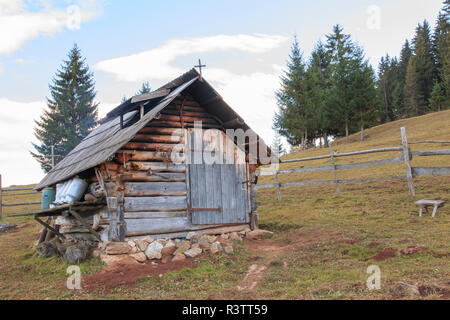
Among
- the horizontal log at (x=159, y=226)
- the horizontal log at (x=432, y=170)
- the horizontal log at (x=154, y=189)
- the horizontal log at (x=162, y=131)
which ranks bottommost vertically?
the horizontal log at (x=159, y=226)

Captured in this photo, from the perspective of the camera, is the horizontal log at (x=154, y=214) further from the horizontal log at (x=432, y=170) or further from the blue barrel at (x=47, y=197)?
the horizontal log at (x=432, y=170)

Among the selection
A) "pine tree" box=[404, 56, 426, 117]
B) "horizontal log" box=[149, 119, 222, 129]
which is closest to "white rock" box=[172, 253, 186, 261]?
"horizontal log" box=[149, 119, 222, 129]

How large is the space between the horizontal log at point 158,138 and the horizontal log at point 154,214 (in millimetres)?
2030

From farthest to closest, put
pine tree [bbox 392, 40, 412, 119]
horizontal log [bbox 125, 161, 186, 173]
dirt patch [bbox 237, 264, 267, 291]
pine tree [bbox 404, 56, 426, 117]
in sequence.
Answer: pine tree [bbox 392, 40, 412, 119]
pine tree [bbox 404, 56, 426, 117]
horizontal log [bbox 125, 161, 186, 173]
dirt patch [bbox 237, 264, 267, 291]

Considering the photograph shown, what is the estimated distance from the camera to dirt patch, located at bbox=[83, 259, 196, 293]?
7.27m

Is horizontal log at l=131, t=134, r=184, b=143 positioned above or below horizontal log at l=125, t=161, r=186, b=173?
above

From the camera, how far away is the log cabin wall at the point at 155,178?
30.1 ft

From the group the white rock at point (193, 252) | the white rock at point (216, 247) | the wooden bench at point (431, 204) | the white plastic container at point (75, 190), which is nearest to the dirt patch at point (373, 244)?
the wooden bench at point (431, 204)

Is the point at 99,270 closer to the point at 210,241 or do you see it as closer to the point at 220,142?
the point at 210,241

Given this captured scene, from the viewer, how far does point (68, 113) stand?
3622 centimetres

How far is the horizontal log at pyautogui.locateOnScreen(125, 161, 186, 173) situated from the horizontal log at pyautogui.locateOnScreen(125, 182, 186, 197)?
391 millimetres

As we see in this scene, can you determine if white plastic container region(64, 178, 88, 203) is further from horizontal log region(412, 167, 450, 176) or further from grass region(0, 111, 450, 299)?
horizontal log region(412, 167, 450, 176)

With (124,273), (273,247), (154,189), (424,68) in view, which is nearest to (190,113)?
(154,189)

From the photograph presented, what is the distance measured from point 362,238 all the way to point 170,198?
533 centimetres
